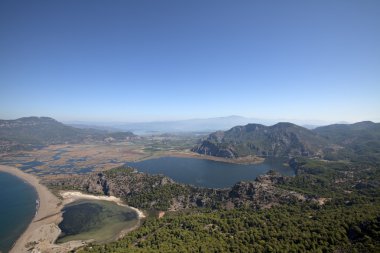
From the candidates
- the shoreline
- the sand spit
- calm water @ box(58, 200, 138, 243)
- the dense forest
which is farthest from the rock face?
the shoreline

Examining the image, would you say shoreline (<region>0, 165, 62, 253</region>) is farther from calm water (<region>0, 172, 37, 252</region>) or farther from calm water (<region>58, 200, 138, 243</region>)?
calm water (<region>58, 200, 138, 243</region>)

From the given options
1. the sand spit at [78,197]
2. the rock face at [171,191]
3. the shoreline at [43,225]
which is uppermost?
the rock face at [171,191]

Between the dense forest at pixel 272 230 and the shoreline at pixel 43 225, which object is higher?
the dense forest at pixel 272 230

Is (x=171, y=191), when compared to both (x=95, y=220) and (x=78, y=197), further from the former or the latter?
(x=78, y=197)

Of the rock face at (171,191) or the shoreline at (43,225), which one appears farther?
the rock face at (171,191)

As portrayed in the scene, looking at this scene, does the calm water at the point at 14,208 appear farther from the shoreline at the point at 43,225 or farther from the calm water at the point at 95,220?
the calm water at the point at 95,220

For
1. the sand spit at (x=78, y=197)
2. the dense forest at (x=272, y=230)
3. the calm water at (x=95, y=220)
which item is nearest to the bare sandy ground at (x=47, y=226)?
the sand spit at (x=78, y=197)

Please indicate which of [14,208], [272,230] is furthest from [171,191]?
[14,208]
